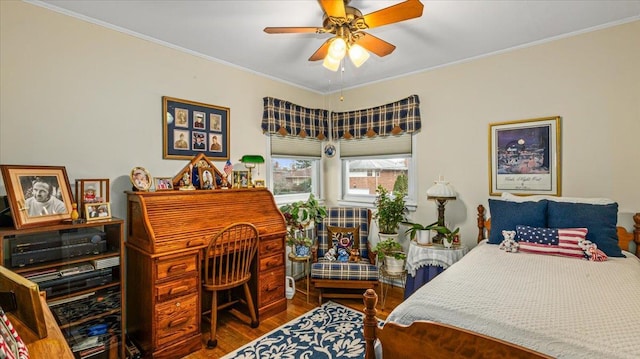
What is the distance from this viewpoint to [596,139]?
8.30 ft

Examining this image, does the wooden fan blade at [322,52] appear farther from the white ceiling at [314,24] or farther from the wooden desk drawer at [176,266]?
the wooden desk drawer at [176,266]

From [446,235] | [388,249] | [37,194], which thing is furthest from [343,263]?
[37,194]

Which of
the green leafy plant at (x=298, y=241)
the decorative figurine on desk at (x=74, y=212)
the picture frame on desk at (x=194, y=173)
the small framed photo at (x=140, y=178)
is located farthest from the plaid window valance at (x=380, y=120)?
the decorative figurine on desk at (x=74, y=212)

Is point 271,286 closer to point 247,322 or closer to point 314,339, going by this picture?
point 247,322

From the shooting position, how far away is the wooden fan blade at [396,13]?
1.62m

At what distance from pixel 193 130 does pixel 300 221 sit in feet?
5.00

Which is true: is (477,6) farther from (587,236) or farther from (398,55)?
(587,236)

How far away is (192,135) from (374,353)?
244 centimetres

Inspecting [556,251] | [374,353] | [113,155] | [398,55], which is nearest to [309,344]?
[374,353]

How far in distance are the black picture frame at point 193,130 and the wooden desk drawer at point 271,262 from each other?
1.15 m

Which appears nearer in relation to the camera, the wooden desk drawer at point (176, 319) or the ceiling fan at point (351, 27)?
the ceiling fan at point (351, 27)

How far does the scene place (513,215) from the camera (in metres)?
2.56

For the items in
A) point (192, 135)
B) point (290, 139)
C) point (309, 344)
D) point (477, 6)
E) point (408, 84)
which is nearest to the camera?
point (477, 6)

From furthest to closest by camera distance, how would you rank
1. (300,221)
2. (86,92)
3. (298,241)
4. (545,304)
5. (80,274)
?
1. (300,221)
2. (298,241)
3. (86,92)
4. (80,274)
5. (545,304)
